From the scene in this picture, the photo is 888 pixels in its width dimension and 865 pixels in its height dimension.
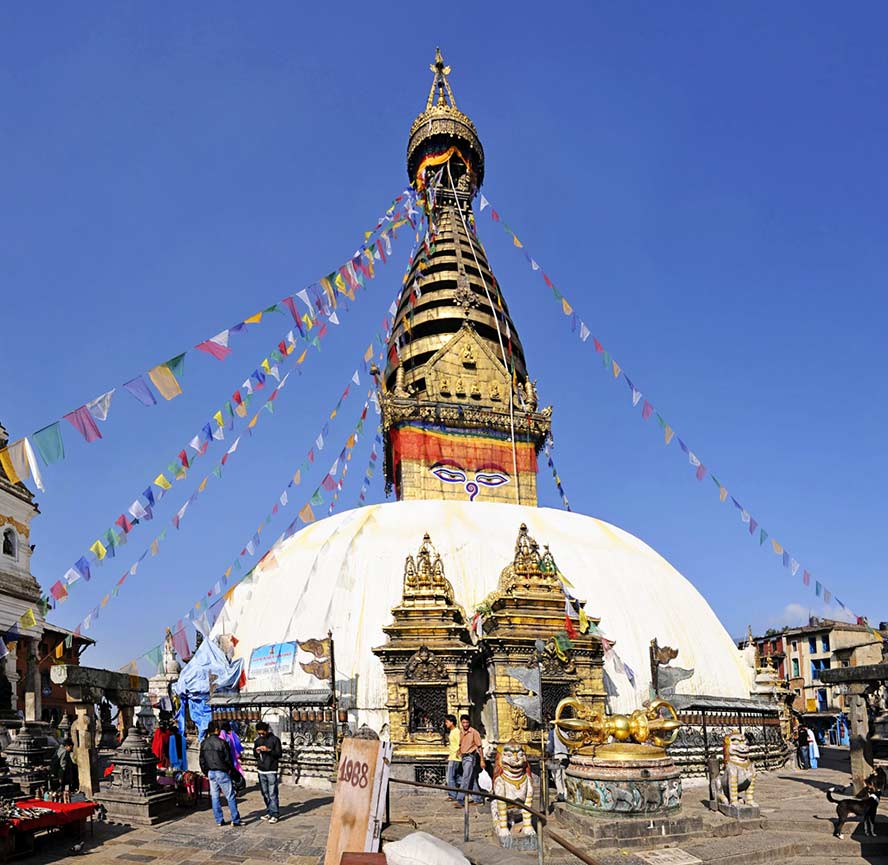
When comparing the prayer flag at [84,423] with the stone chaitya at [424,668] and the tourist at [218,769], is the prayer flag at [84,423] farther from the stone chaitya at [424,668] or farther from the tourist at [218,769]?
the stone chaitya at [424,668]

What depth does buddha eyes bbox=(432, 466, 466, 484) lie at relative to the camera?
30.3 m

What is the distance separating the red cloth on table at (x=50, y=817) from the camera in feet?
31.0

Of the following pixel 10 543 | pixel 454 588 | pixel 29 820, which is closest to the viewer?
pixel 29 820

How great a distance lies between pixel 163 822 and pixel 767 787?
41.5 ft

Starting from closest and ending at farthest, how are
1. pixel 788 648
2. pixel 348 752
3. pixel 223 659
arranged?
pixel 348 752 < pixel 223 659 < pixel 788 648

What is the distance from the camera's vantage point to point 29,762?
14156 millimetres

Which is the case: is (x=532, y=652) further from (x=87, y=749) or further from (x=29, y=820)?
(x=29, y=820)

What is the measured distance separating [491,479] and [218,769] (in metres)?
20.6

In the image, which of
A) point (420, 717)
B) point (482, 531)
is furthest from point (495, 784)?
point (482, 531)

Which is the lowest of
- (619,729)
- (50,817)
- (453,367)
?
(50,817)

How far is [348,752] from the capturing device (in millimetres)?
7238

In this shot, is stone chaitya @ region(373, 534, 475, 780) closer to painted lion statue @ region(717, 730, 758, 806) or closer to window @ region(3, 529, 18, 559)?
painted lion statue @ region(717, 730, 758, 806)

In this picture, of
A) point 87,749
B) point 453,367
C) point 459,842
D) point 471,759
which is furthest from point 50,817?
point 453,367

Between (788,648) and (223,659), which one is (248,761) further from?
(788,648)
